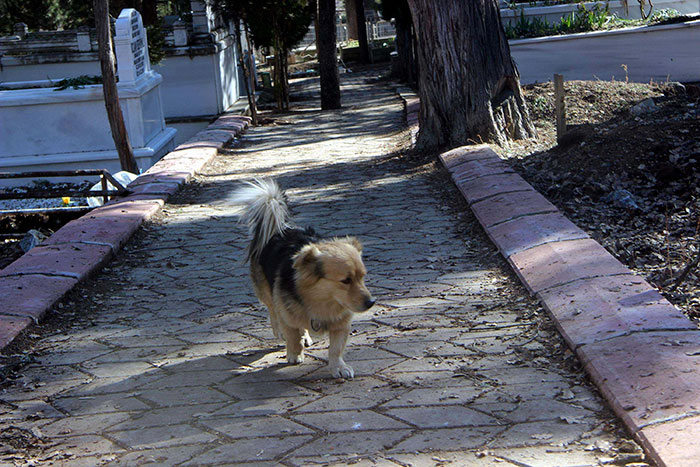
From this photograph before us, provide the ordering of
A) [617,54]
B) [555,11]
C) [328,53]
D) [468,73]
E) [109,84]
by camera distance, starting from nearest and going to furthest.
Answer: [468,73] → [109,84] → [617,54] → [555,11] → [328,53]

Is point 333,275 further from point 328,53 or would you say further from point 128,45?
point 328,53

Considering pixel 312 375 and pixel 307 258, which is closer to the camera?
pixel 307 258

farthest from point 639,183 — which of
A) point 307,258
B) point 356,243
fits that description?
point 307,258

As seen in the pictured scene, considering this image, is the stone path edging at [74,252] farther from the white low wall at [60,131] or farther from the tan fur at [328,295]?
the white low wall at [60,131]

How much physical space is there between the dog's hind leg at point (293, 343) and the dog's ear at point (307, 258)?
0.41 m

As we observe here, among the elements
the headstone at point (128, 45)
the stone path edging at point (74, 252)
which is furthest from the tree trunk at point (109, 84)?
the stone path edging at point (74, 252)

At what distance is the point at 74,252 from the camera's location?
6.43 m

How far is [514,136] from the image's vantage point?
10219mm

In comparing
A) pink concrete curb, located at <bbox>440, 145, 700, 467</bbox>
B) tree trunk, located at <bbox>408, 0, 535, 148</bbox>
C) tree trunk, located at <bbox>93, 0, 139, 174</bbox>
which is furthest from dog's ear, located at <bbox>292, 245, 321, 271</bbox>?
tree trunk, located at <bbox>93, 0, 139, 174</bbox>

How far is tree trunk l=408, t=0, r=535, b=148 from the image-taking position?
387 inches

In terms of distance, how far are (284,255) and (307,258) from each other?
33 centimetres

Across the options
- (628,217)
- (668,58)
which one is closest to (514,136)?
(628,217)

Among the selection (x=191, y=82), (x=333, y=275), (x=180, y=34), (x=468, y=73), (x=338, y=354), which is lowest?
(x=338, y=354)

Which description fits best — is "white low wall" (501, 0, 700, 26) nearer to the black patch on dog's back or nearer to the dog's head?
the black patch on dog's back
